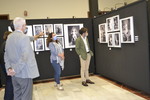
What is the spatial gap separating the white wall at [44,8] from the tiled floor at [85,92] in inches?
157

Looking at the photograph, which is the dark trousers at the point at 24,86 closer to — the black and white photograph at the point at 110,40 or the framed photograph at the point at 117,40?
the framed photograph at the point at 117,40

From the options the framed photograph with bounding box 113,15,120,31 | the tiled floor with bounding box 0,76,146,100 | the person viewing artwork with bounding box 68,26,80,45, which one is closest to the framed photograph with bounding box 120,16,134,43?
the framed photograph with bounding box 113,15,120,31

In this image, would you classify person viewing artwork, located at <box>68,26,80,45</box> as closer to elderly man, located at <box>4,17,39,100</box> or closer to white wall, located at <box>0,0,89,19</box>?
white wall, located at <box>0,0,89,19</box>

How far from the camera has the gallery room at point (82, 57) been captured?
93.5 inches

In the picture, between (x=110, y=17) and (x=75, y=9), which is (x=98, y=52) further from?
(x=75, y=9)

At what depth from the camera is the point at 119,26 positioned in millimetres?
4242

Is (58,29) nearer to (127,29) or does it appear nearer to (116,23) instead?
(116,23)

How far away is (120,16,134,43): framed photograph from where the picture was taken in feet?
12.4

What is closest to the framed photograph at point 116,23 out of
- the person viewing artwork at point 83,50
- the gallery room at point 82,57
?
the gallery room at point 82,57

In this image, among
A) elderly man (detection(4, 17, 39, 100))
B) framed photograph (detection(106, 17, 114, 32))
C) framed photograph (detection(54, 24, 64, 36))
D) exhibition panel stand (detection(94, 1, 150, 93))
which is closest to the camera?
elderly man (detection(4, 17, 39, 100))

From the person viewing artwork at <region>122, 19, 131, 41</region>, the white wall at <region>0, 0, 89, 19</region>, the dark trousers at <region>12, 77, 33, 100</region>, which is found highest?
the white wall at <region>0, 0, 89, 19</region>

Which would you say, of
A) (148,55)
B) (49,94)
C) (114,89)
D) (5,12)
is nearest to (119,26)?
(148,55)

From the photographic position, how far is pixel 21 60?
7.53ft

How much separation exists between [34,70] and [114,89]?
2.49 metres
